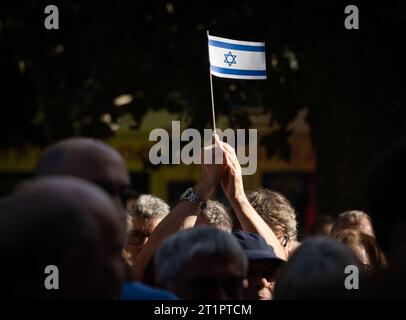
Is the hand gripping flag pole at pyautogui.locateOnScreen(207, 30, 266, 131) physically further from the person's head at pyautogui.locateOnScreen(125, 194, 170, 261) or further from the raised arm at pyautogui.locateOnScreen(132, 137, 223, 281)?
the raised arm at pyautogui.locateOnScreen(132, 137, 223, 281)

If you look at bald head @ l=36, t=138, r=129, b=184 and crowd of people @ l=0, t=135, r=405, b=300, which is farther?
bald head @ l=36, t=138, r=129, b=184

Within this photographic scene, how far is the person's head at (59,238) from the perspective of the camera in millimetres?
2588

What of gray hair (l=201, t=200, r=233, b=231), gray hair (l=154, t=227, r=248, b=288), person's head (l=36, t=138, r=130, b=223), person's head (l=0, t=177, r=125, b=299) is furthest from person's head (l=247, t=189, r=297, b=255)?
person's head (l=0, t=177, r=125, b=299)

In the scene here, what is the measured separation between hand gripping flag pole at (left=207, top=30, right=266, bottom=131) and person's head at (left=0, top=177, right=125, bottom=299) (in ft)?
10.2

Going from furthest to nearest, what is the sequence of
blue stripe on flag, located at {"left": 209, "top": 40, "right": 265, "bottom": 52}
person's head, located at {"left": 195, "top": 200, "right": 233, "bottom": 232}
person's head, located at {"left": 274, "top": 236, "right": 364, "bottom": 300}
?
1. blue stripe on flag, located at {"left": 209, "top": 40, "right": 265, "bottom": 52}
2. person's head, located at {"left": 195, "top": 200, "right": 233, "bottom": 232}
3. person's head, located at {"left": 274, "top": 236, "right": 364, "bottom": 300}

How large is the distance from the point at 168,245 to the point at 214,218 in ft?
4.99

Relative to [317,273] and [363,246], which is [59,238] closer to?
[317,273]

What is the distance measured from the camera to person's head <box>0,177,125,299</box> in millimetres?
2588

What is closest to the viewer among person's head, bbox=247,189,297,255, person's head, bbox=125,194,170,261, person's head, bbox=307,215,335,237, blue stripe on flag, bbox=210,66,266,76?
person's head, bbox=247,189,297,255

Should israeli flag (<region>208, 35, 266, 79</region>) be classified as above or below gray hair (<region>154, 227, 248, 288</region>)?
above

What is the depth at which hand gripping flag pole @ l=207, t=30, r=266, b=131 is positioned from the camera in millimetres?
5902

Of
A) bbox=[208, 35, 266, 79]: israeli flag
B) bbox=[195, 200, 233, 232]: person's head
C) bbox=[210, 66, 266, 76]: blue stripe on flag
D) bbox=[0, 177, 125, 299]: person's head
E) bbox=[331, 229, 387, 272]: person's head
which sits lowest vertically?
bbox=[331, 229, 387, 272]: person's head

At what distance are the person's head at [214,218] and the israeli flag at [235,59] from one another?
32.3 inches

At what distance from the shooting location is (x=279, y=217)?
5.45 meters
